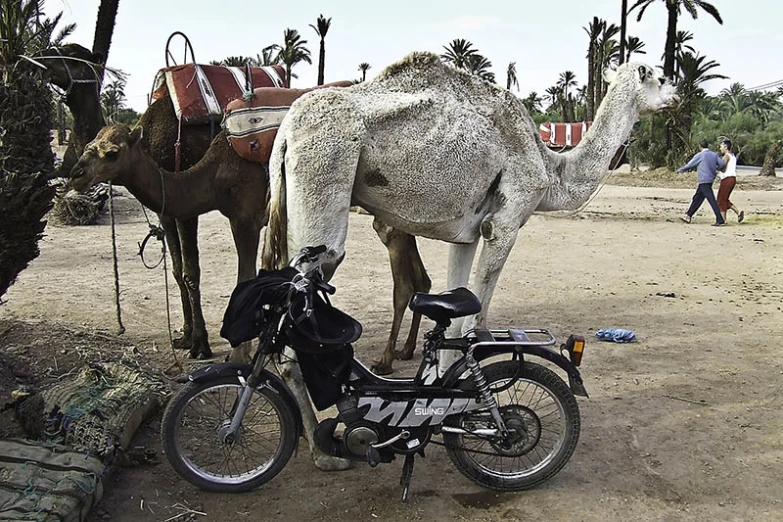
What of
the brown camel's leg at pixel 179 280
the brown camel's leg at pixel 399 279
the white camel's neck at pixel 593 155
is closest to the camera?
the white camel's neck at pixel 593 155

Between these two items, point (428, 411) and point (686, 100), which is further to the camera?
point (686, 100)

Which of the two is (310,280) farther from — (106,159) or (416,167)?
(106,159)

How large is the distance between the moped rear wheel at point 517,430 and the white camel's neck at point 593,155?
5.74 ft

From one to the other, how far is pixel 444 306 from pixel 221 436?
1385 millimetres

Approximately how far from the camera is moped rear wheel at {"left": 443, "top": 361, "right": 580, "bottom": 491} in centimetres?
392

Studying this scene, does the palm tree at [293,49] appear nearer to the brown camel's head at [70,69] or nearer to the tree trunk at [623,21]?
the tree trunk at [623,21]

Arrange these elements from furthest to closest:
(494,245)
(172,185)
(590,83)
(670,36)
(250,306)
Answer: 1. (590,83)
2. (670,36)
3. (172,185)
4. (494,245)
5. (250,306)

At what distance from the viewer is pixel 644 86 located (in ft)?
18.4

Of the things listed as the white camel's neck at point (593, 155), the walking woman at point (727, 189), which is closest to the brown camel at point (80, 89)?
the white camel's neck at point (593, 155)

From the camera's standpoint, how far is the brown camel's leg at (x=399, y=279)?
20.0ft

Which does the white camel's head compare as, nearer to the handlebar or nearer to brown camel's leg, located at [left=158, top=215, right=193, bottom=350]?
the handlebar

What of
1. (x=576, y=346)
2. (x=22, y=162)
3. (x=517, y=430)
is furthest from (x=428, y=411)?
(x=22, y=162)

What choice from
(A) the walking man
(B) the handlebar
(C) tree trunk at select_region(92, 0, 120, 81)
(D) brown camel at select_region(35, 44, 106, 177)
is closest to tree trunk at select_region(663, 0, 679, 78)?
(A) the walking man

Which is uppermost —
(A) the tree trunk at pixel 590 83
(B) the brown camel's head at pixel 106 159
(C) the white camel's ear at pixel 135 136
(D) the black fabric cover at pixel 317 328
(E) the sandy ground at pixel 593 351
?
(A) the tree trunk at pixel 590 83
